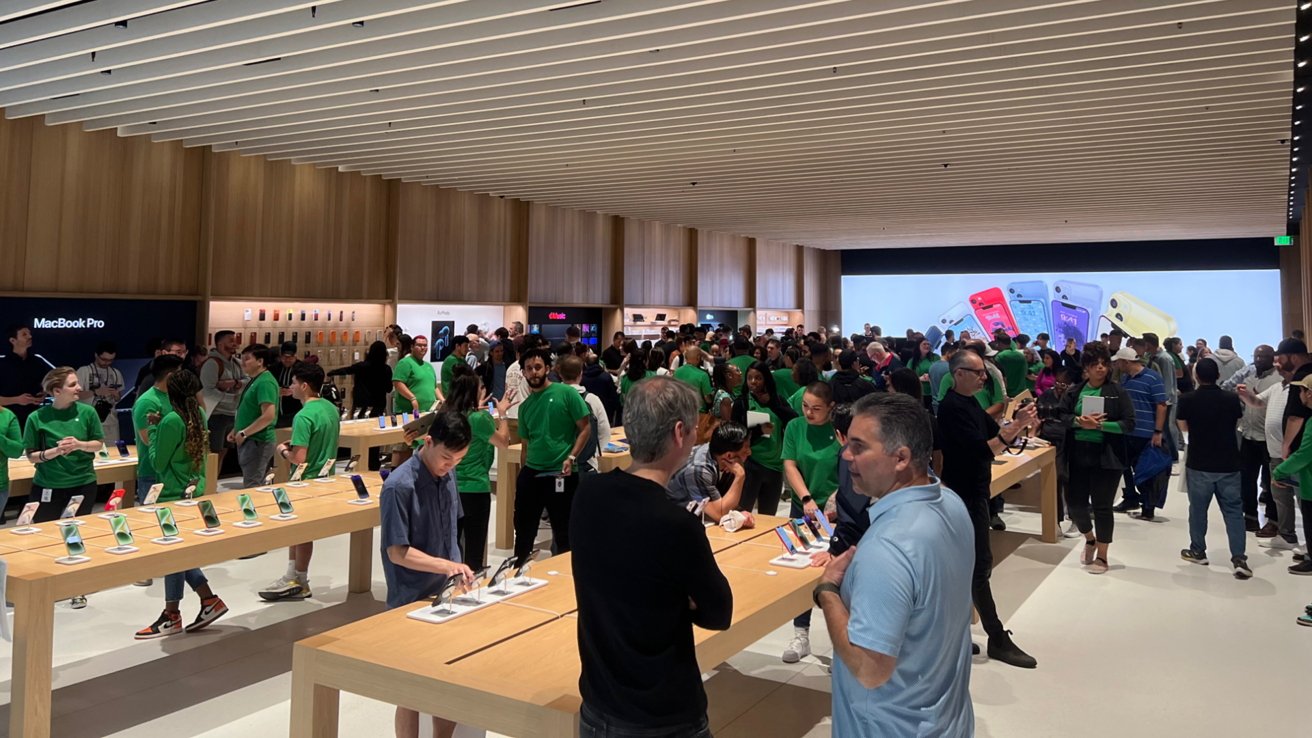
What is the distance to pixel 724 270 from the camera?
747 inches

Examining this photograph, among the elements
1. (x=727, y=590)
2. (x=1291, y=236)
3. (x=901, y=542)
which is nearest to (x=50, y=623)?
(x=727, y=590)

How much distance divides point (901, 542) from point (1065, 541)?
639 centimetres

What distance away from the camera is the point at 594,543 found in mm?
2006

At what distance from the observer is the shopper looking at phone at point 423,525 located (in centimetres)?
323

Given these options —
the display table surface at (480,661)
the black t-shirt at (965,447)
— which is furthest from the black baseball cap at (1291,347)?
the display table surface at (480,661)

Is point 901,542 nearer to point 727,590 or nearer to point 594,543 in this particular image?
point 727,590

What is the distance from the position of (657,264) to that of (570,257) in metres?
2.43

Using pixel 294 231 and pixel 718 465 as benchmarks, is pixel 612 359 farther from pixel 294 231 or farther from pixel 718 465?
pixel 718 465

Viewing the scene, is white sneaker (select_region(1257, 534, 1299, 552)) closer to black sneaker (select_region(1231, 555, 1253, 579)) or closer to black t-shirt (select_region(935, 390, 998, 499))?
black sneaker (select_region(1231, 555, 1253, 579))

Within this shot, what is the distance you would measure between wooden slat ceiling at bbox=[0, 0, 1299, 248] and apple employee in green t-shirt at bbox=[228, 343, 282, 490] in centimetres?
219

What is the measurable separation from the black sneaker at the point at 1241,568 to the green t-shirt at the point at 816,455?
3592 mm

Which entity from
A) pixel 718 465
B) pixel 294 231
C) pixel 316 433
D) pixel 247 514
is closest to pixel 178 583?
pixel 247 514

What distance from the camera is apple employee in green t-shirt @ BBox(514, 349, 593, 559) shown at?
566cm

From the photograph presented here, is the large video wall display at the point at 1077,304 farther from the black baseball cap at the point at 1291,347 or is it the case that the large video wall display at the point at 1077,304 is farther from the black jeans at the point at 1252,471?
the black baseball cap at the point at 1291,347
